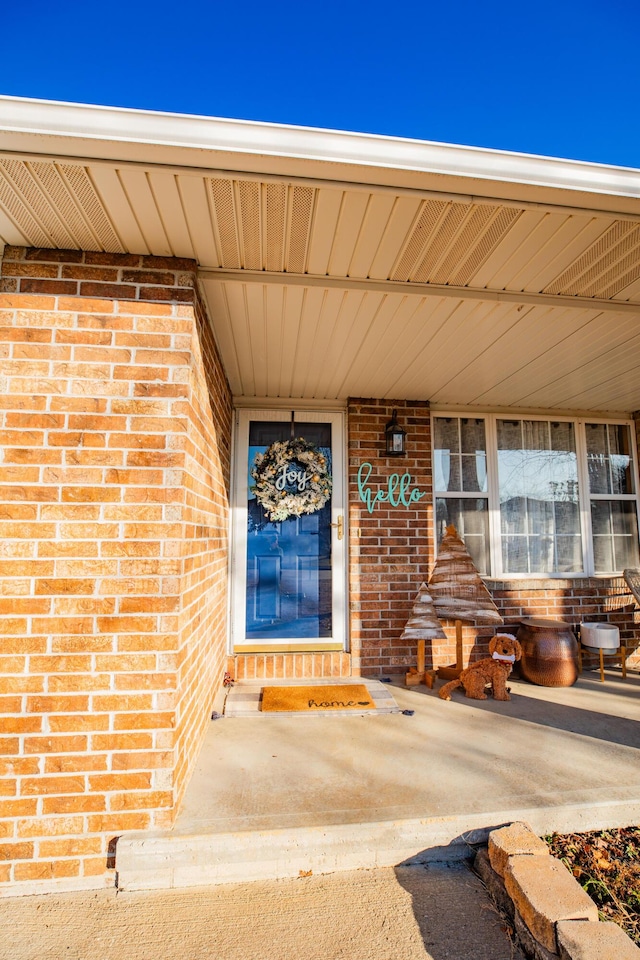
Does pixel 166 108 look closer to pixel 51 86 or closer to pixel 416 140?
pixel 416 140

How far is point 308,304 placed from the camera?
8.35 feet

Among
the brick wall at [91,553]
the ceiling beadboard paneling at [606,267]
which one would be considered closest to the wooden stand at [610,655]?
the ceiling beadboard paneling at [606,267]

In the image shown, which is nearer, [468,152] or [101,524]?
[468,152]

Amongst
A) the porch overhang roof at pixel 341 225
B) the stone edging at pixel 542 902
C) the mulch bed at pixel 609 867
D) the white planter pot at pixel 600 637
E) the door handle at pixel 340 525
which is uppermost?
the porch overhang roof at pixel 341 225

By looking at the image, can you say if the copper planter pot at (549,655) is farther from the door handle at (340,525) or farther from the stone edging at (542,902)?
the stone edging at (542,902)

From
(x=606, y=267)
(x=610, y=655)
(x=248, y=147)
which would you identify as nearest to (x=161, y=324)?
(x=248, y=147)

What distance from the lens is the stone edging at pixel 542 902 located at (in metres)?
1.33

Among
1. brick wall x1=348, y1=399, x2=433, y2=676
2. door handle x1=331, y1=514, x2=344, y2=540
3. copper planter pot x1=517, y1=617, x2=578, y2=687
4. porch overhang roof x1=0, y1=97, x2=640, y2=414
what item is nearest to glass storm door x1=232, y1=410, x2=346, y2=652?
door handle x1=331, y1=514, x2=344, y2=540

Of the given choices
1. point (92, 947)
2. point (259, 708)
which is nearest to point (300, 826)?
point (92, 947)

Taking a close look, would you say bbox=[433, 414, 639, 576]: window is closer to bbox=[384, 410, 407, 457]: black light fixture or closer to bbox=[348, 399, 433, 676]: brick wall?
bbox=[348, 399, 433, 676]: brick wall

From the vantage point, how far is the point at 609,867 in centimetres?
180

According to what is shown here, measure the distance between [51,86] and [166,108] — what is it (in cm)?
152

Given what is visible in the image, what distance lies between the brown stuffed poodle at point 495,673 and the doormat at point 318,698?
0.59 meters

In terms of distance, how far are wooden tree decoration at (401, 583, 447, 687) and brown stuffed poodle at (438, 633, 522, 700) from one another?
0.30 metres
